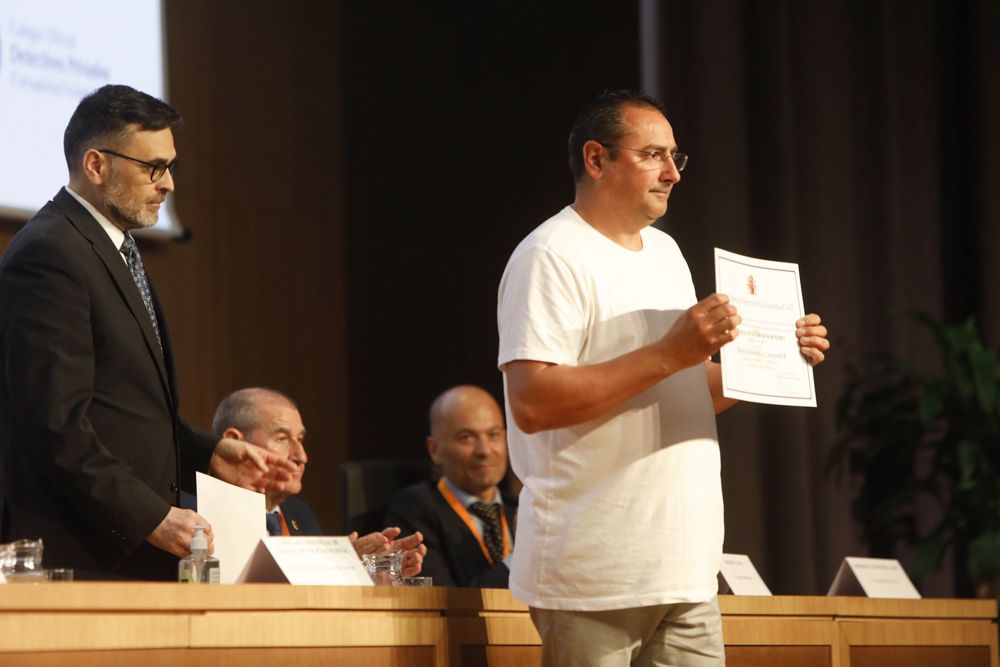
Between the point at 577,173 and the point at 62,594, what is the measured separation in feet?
3.56

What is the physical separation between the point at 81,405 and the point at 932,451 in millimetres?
4468

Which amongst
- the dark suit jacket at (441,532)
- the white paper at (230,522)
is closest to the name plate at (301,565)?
the white paper at (230,522)


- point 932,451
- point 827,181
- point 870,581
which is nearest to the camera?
point 870,581

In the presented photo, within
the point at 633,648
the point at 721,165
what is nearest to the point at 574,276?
the point at 633,648

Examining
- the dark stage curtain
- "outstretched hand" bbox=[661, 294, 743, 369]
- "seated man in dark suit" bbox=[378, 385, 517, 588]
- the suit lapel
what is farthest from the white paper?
the dark stage curtain

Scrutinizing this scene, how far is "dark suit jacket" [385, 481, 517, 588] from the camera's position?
421 cm

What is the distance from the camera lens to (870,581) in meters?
3.46

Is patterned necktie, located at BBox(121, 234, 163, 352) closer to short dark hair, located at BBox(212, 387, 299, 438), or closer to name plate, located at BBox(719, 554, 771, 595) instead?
short dark hair, located at BBox(212, 387, 299, 438)

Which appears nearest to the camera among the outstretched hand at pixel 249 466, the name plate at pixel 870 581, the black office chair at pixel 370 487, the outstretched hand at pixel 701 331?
the outstretched hand at pixel 701 331

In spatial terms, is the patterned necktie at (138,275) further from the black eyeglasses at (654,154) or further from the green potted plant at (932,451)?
the green potted plant at (932,451)

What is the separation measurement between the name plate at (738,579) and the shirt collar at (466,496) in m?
1.33

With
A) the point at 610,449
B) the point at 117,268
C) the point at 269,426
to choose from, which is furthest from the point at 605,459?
the point at 269,426

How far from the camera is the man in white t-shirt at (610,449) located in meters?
2.11

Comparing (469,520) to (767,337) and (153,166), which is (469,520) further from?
(767,337)
